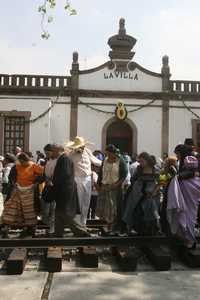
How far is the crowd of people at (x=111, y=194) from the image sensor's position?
6.65 m

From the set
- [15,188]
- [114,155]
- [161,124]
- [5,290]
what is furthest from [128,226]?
[161,124]

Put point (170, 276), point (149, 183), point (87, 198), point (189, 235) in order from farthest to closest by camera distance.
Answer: point (87, 198) < point (149, 183) < point (189, 235) < point (170, 276)

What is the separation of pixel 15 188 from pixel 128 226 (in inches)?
79.4

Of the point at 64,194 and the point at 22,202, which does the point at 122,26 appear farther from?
the point at 64,194

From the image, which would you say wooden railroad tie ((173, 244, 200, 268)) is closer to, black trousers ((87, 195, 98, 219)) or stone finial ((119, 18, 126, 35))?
black trousers ((87, 195, 98, 219))

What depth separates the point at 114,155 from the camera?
8.00m

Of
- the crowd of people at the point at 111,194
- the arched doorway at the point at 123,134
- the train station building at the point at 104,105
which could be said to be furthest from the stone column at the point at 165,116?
the crowd of people at the point at 111,194

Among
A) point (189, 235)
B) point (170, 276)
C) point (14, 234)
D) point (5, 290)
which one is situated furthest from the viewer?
point (14, 234)

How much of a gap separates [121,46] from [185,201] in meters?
16.5

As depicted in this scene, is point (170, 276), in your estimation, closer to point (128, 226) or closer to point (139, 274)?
point (139, 274)

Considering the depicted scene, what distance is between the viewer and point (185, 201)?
6645 mm

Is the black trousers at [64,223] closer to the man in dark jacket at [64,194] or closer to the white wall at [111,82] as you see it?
the man in dark jacket at [64,194]

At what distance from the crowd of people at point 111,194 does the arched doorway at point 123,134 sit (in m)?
13.6

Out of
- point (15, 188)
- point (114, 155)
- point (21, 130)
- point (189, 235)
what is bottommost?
point (189, 235)
